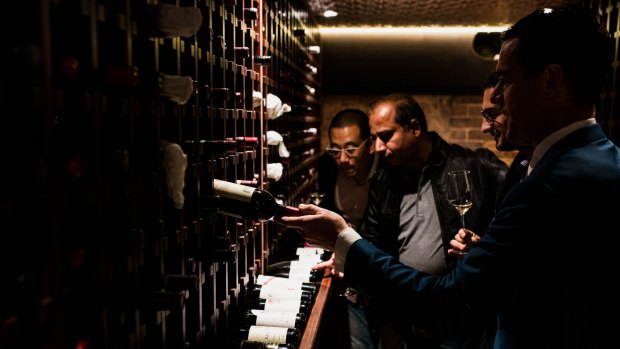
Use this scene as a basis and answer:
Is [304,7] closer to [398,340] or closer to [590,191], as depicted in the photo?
[398,340]

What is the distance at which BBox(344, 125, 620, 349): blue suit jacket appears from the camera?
4.32 feet

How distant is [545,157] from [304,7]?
291 cm

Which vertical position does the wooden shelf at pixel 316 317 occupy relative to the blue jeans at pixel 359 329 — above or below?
above

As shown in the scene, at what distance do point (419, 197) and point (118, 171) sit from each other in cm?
219

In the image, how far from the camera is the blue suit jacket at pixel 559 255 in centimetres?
132

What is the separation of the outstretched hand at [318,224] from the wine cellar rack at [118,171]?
264 mm

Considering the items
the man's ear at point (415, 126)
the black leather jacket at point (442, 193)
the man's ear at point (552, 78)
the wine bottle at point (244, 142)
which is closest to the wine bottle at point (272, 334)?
the wine bottle at point (244, 142)

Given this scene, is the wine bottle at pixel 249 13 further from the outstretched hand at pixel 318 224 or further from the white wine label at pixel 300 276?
the white wine label at pixel 300 276

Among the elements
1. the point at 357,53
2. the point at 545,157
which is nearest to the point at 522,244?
the point at 545,157

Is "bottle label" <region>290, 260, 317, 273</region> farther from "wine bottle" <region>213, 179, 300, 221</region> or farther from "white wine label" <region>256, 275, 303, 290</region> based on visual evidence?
"wine bottle" <region>213, 179, 300, 221</region>

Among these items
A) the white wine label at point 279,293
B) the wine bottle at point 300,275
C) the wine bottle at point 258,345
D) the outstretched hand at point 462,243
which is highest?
the outstretched hand at point 462,243

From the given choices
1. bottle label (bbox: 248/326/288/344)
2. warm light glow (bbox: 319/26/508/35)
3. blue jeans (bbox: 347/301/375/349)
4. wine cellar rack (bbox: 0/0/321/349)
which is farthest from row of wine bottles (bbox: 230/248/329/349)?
warm light glow (bbox: 319/26/508/35)

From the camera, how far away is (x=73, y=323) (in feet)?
3.53

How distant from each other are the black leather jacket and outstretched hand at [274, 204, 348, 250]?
1.29 metres
